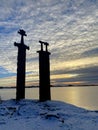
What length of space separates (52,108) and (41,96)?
4184mm

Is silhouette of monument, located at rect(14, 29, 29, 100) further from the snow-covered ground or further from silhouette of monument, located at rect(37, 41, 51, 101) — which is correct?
the snow-covered ground

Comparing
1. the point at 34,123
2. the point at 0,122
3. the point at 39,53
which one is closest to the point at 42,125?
the point at 34,123

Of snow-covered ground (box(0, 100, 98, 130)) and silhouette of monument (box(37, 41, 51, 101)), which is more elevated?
silhouette of monument (box(37, 41, 51, 101))

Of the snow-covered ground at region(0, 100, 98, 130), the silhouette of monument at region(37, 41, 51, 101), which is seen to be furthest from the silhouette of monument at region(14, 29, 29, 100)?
the snow-covered ground at region(0, 100, 98, 130)

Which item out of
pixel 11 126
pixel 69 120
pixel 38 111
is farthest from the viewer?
pixel 38 111

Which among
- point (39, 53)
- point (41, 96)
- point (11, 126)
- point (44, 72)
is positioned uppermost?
point (39, 53)

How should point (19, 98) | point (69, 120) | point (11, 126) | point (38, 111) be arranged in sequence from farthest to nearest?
point (19, 98) < point (38, 111) < point (69, 120) < point (11, 126)

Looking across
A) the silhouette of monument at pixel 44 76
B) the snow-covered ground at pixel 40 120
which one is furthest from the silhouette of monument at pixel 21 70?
the snow-covered ground at pixel 40 120

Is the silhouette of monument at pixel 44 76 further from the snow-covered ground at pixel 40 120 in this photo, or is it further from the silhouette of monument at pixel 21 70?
the snow-covered ground at pixel 40 120

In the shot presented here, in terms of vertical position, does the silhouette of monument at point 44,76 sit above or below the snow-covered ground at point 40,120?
→ above

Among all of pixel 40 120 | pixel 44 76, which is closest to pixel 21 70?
pixel 44 76

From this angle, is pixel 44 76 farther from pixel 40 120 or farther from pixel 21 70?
pixel 40 120

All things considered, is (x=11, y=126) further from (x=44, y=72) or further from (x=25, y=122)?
(x=44, y=72)

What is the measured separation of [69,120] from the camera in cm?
1362
